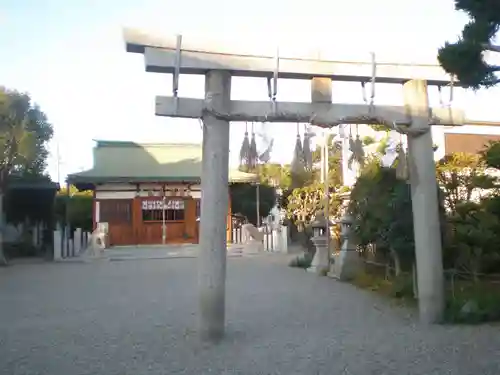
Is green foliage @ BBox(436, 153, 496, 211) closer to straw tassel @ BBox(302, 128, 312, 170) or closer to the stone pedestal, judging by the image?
the stone pedestal

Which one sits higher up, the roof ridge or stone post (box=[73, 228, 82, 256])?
the roof ridge

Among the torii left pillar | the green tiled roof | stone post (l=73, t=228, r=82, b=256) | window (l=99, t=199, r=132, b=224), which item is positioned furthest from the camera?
window (l=99, t=199, r=132, b=224)

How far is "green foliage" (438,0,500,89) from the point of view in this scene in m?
5.12

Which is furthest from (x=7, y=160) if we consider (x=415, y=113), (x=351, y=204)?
(x=415, y=113)

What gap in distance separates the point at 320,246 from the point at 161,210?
1207cm

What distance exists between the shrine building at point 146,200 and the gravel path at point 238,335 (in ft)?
40.6

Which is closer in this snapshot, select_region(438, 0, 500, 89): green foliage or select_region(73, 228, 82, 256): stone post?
select_region(438, 0, 500, 89): green foliage

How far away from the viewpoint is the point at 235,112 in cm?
606

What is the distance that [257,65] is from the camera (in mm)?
6090

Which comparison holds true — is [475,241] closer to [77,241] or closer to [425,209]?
[425,209]

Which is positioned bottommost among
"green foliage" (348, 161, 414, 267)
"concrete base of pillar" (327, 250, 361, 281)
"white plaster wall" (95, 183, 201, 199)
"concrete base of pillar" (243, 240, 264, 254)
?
"concrete base of pillar" (327, 250, 361, 281)

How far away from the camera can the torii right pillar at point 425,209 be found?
6.48 meters

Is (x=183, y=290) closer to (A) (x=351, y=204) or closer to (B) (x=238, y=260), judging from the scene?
(A) (x=351, y=204)

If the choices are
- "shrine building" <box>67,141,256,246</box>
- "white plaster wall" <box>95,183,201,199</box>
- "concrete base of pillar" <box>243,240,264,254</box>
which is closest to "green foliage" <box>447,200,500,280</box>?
"concrete base of pillar" <box>243,240,264,254</box>
